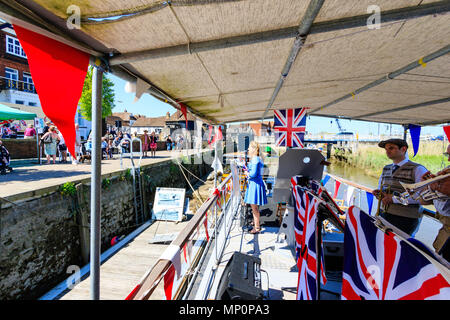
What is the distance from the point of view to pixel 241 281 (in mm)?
2195

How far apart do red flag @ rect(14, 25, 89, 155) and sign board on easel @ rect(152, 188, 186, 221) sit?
9862 mm

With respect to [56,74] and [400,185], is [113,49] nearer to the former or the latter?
[56,74]

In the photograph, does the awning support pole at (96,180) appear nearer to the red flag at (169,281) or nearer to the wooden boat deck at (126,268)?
the red flag at (169,281)

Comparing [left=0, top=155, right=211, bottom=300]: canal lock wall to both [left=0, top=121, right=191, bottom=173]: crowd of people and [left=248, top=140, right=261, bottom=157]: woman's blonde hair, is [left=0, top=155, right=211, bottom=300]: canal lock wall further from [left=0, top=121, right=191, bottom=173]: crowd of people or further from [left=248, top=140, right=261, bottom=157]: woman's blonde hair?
[left=248, top=140, right=261, bottom=157]: woman's blonde hair

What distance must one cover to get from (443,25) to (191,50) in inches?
78.5

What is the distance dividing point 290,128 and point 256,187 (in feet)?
6.31

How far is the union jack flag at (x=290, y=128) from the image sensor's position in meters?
5.24

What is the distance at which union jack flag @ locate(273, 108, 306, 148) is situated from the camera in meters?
5.24

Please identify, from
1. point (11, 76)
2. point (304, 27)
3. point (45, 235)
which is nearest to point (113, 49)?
point (304, 27)

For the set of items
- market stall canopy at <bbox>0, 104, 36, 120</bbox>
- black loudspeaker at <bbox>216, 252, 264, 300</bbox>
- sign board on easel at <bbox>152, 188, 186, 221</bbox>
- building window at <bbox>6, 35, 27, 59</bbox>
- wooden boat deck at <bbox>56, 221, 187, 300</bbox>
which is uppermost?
building window at <bbox>6, 35, 27, 59</bbox>

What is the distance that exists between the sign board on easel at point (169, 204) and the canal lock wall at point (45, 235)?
2.50 metres

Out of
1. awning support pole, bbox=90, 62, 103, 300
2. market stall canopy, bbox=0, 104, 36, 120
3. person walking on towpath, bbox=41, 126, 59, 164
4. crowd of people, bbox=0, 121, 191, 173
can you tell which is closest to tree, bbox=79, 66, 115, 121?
crowd of people, bbox=0, 121, 191, 173

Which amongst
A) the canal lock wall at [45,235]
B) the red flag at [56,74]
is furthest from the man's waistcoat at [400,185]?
the canal lock wall at [45,235]

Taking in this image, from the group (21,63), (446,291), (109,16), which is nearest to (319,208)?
(446,291)
